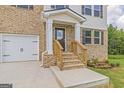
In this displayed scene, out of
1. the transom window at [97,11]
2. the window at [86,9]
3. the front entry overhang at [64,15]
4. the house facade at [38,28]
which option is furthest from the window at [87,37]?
the front entry overhang at [64,15]

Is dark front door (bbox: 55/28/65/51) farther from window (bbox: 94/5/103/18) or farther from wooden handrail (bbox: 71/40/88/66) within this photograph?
window (bbox: 94/5/103/18)

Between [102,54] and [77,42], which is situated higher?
[77,42]

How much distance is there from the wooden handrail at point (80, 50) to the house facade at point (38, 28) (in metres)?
0.40

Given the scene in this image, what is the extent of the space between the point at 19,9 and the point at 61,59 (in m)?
5.50

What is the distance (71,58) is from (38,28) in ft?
13.4

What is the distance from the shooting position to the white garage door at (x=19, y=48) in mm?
12859

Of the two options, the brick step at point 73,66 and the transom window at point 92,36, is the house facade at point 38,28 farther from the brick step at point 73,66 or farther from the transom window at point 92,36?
the brick step at point 73,66

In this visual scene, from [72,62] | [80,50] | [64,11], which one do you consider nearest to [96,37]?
[80,50]

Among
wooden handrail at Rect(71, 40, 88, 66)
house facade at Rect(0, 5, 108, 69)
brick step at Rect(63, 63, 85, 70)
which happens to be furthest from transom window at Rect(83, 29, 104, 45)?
brick step at Rect(63, 63, 85, 70)

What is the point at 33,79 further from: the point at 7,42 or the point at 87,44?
the point at 87,44

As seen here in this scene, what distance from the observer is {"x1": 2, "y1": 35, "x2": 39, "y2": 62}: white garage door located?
12.9 meters
